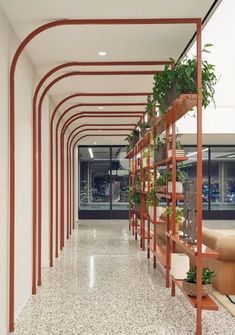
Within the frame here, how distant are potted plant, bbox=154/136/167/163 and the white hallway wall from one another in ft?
5.96

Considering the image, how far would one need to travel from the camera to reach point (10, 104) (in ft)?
13.1

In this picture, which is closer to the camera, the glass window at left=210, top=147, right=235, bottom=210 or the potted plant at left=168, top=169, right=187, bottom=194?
the potted plant at left=168, top=169, right=187, bottom=194

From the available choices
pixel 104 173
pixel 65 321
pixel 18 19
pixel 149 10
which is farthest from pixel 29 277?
pixel 104 173

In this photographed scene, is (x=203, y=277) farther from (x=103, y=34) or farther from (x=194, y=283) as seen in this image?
(x=103, y=34)

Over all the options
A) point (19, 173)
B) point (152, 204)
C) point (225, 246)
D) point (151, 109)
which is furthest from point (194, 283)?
point (152, 204)

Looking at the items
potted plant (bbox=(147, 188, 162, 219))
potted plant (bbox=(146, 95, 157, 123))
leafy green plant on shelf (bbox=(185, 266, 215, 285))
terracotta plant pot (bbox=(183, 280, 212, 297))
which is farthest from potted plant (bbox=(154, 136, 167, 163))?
terracotta plant pot (bbox=(183, 280, 212, 297))

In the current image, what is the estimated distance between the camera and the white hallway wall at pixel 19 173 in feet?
12.4

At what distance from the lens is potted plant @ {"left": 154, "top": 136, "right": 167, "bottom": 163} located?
5658 mm

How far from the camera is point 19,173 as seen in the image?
460 centimetres

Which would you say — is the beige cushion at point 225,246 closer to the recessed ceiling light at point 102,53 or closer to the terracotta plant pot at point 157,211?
the terracotta plant pot at point 157,211

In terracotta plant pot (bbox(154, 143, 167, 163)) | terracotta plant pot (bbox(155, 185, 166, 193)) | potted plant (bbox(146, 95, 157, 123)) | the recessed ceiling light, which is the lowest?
terracotta plant pot (bbox(155, 185, 166, 193))

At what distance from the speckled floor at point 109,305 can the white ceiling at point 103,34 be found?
304 cm

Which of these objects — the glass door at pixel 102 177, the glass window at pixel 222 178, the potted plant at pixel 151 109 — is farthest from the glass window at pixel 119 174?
the potted plant at pixel 151 109

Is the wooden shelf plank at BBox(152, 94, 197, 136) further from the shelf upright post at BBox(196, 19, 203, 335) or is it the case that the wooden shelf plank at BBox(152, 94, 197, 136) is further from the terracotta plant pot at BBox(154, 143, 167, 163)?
the terracotta plant pot at BBox(154, 143, 167, 163)
